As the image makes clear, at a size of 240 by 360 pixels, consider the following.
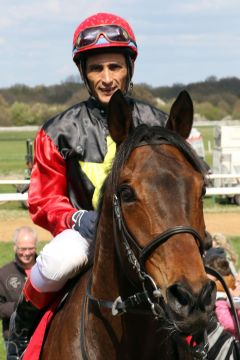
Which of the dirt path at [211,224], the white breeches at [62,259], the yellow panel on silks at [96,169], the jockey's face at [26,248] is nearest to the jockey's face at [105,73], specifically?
the yellow panel on silks at [96,169]

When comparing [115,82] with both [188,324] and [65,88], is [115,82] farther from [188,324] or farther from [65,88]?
[65,88]

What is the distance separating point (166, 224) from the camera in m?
2.91

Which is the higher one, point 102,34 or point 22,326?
point 102,34

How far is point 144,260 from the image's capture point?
116 inches

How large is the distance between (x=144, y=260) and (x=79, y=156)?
1.30m

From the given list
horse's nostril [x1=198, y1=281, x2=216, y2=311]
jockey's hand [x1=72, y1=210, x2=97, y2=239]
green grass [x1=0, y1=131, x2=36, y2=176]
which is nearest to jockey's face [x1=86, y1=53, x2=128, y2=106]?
jockey's hand [x1=72, y1=210, x2=97, y2=239]

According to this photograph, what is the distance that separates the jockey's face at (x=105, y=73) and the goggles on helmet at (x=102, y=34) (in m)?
0.09

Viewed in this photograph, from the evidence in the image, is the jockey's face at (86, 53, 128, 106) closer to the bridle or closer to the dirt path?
the bridle

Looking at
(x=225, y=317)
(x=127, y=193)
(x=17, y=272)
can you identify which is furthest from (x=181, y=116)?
(x=17, y=272)

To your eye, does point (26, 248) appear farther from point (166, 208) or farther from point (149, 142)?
point (166, 208)

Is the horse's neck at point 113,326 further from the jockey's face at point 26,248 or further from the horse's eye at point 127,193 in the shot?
the jockey's face at point 26,248

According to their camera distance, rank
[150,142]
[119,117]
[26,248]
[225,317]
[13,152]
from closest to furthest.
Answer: [150,142] → [119,117] → [225,317] → [26,248] → [13,152]

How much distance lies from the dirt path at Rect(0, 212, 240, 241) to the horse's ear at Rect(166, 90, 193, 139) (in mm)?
11285

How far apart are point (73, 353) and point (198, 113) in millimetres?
60798
